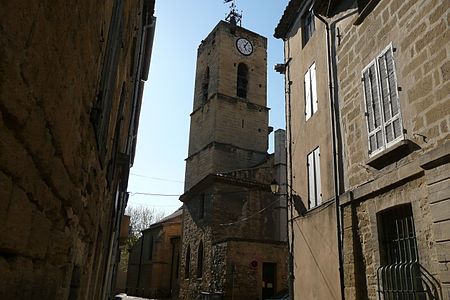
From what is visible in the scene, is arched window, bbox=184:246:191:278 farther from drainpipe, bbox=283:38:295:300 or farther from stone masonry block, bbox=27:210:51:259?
stone masonry block, bbox=27:210:51:259

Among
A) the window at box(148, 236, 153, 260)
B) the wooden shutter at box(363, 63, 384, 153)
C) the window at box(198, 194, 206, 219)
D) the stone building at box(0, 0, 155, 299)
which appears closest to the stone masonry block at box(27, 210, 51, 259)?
the stone building at box(0, 0, 155, 299)

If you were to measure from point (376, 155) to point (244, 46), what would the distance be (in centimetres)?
2582

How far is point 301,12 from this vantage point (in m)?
11.0

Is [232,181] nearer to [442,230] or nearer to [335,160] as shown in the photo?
[335,160]

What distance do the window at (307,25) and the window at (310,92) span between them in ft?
3.88

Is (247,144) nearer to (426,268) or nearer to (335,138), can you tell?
(335,138)

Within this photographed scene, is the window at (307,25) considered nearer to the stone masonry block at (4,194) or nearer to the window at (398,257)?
the window at (398,257)

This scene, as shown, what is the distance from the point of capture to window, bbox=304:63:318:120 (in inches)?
370

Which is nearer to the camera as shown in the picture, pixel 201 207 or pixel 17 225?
pixel 17 225

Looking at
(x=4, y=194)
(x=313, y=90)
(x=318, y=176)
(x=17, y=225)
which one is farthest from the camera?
(x=313, y=90)

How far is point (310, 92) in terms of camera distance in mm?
9672

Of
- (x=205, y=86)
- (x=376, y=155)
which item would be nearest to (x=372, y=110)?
(x=376, y=155)

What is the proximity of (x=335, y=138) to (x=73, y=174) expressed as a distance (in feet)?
21.1

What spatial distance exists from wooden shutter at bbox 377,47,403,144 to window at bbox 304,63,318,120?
2.85 m
